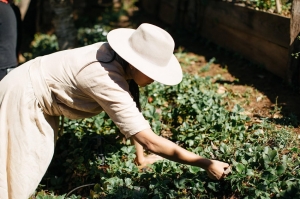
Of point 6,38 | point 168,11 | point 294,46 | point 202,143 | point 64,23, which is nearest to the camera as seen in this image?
point 202,143

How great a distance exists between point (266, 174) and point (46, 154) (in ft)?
5.31

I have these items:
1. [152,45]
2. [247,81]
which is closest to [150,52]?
[152,45]

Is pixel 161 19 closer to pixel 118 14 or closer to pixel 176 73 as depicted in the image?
pixel 118 14

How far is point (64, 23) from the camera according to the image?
6855 mm

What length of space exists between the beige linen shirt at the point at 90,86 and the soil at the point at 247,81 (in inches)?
71.8

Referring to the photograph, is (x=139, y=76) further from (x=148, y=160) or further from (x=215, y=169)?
(x=148, y=160)

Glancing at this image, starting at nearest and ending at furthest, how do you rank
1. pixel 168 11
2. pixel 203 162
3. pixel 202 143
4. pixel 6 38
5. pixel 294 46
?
pixel 203 162 → pixel 202 143 → pixel 6 38 → pixel 294 46 → pixel 168 11

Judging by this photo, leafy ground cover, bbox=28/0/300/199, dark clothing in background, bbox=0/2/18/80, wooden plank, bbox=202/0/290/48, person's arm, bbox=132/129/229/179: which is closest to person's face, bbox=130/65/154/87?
person's arm, bbox=132/129/229/179

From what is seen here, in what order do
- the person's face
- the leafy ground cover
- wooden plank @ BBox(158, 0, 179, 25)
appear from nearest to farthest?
the person's face < the leafy ground cover < wooden plank @ BBox(158, 0, 179, 25)

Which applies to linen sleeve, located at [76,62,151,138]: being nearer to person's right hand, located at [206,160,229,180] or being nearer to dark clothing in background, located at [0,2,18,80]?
person's right hand, located at [206,160,229,180]

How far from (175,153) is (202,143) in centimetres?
121

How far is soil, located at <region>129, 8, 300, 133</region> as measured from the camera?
4.68 m

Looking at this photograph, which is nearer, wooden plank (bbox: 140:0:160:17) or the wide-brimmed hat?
the wide-brimmed hat

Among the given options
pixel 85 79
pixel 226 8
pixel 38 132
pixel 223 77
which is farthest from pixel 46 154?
pixel 226 8
